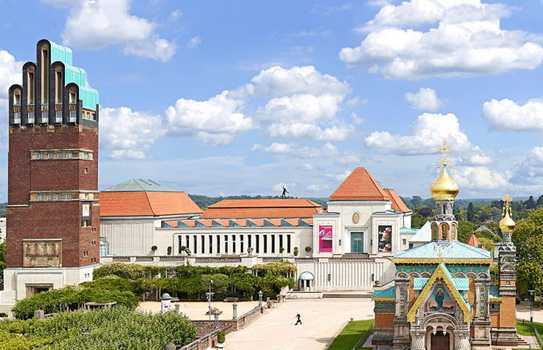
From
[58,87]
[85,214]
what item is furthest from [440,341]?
[58,87]

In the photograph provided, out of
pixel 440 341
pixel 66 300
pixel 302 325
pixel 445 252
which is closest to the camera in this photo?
pixel 440 341

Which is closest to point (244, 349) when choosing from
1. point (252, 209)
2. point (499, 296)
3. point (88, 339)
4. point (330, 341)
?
point (330, 341)

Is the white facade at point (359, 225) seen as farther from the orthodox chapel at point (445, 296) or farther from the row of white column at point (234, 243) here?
the orthodox chapel at point (445, 296)

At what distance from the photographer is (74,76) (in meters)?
83.4

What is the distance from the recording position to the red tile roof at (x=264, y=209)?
97312 mm

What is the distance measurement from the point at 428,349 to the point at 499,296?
7456mm

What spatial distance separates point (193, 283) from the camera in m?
82.8

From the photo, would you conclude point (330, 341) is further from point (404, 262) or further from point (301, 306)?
point (301, 306)

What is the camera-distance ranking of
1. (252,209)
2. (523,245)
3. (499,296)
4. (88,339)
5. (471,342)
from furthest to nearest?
(252,209), (523,245), (499,296), (471,342), (88,339)

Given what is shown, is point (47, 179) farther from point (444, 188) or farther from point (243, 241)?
point (444, 188)

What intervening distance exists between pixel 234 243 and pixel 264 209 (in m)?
7.31

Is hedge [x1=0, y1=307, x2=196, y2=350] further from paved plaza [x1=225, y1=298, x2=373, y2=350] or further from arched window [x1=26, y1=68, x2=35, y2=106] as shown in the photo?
arched window [x1=26, y1=68, x2=35, y2=106]

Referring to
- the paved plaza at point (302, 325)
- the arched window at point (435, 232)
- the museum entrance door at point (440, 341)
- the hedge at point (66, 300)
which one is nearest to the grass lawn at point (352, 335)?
the paved plaza at point (302, 325)

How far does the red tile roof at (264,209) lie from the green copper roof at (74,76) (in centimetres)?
2061
